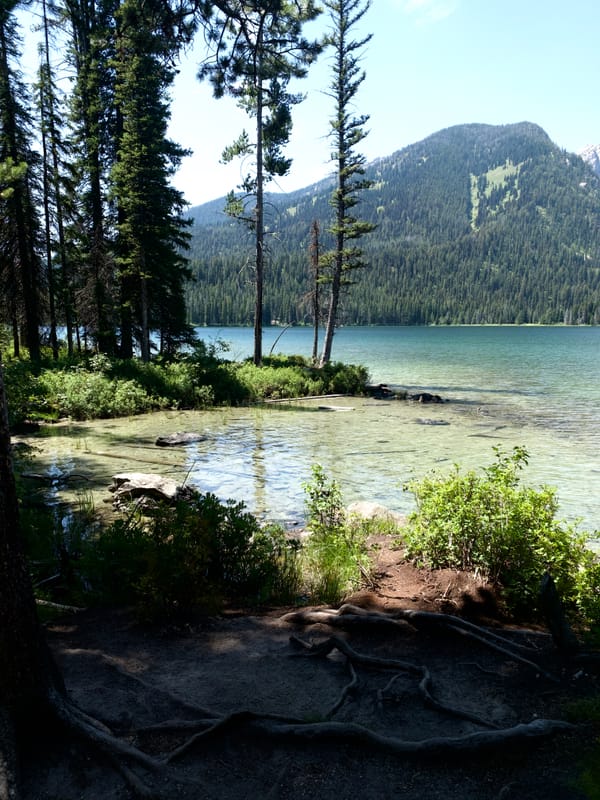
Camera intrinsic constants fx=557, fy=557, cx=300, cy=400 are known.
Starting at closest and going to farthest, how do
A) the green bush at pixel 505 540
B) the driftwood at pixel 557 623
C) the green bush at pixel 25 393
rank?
1. the driftwood at pixel 557 623
2. the green bush at pixel 505 540
3. the green bush at pixel 25 393

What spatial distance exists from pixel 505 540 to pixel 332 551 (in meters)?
2.49

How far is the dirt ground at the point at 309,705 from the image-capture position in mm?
3490

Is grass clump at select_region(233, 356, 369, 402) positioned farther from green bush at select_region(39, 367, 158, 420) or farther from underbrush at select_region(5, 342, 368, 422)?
green bush at select_region(39, 367, 158, 420)

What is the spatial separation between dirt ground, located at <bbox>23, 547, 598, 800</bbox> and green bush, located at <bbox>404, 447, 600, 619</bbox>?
0.38m

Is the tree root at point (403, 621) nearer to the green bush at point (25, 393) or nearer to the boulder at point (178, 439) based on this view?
the boulder at point (178, 439)

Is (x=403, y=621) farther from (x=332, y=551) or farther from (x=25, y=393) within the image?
(x=25, y=393)

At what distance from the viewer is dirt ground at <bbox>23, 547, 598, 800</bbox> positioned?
11.5 ft

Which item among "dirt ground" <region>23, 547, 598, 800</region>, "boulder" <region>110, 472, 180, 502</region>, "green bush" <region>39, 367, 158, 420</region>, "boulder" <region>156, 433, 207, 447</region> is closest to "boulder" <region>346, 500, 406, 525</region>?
"dirt ground" <region>23, 547, 598, 800</region>

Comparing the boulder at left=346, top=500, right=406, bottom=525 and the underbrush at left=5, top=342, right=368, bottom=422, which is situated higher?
the underbrush at left=5, top=342, right=368, bottom=422

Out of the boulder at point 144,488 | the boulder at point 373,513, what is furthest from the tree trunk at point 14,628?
the boulder at point 144,488

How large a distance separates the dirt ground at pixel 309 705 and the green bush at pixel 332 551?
1.72 ft

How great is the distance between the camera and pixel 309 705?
4508mm

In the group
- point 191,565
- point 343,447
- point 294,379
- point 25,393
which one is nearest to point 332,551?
point 191,565

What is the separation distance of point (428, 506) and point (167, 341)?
28204 millimetres
